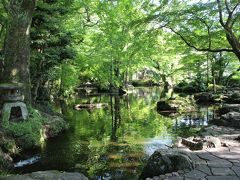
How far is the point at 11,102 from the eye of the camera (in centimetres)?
1032

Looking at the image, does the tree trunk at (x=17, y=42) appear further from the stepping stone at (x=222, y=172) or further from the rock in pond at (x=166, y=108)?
the rock in pond at (x=166, y=108)

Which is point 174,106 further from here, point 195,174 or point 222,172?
point 195,174

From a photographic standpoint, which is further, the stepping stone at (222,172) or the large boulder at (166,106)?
the large boulder at (166,106)

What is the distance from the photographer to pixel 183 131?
1267cm

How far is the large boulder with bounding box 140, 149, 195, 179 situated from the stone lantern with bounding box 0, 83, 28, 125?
5.75m

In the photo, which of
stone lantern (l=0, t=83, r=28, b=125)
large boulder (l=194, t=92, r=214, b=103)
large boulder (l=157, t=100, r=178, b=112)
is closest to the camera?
stone lantern (l=0, t=83, r=28, b=125)

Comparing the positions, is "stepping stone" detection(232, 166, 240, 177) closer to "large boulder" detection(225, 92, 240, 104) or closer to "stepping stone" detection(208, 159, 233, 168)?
"stepping stone" detection(208, 159, 233, 168)

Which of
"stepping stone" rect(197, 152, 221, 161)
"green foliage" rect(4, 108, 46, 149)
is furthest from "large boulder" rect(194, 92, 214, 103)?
"stepping stone" rect(197, 152, 221, 161)

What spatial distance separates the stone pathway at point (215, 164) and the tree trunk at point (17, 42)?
709 centimetres

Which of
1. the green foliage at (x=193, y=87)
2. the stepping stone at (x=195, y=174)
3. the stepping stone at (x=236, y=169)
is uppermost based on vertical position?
the green foliage at (x=193, y=87)

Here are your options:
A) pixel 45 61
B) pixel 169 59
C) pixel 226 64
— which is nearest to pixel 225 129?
pixel 45 61

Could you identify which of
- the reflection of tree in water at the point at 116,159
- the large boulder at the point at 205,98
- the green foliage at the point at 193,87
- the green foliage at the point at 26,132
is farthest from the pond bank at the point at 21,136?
the green foliage at the point at 193,87

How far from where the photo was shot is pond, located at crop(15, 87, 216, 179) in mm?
8039

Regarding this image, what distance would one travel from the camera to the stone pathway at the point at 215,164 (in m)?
5.64
